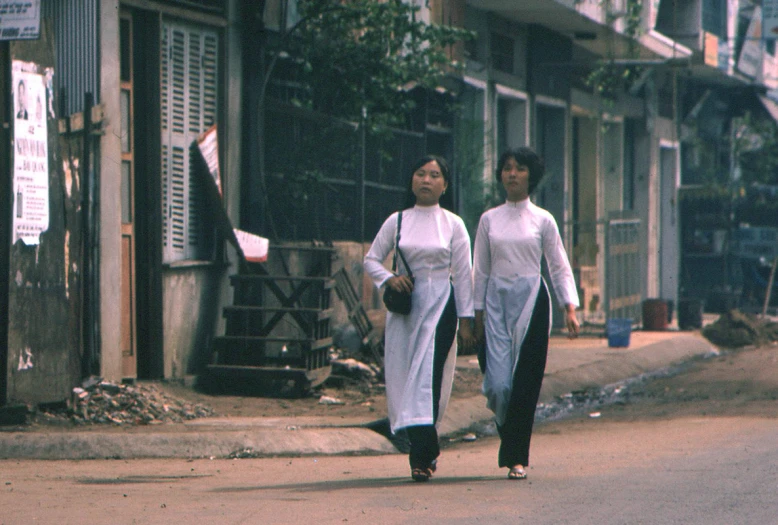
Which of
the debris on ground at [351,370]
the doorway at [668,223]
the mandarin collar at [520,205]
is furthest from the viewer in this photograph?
the doorway at [668,223]

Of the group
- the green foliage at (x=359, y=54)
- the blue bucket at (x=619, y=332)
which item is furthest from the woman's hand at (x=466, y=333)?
the blue bucket at (x=619, y=332)

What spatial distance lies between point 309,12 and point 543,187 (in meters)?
8.71

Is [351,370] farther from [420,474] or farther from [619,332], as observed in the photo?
[619,332]

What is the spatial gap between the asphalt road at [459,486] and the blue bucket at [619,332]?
6039mm

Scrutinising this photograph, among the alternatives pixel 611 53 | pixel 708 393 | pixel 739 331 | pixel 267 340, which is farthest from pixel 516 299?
pixel 611 53

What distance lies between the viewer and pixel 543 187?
20.6 metres

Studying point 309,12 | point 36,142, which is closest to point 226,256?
point 309,12

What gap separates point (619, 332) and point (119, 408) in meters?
8.15

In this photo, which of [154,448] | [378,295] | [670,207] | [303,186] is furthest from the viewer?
[670,207]

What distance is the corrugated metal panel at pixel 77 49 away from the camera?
10.0m

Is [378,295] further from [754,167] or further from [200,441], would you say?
[754,167]

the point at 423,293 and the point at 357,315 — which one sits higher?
the point at 423,293

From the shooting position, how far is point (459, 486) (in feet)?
22.8

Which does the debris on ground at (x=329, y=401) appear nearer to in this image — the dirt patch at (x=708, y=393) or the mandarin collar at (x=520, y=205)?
the dirt patch at (x=708, y=393)
